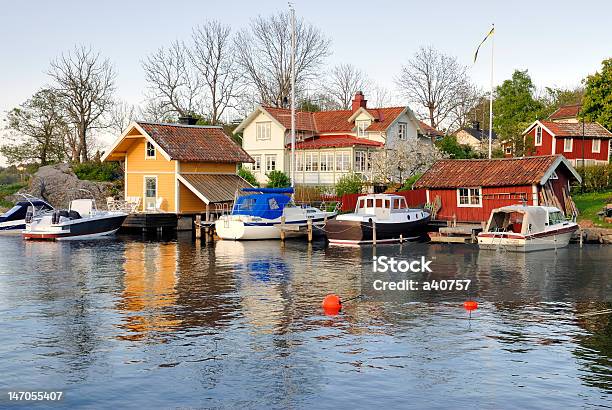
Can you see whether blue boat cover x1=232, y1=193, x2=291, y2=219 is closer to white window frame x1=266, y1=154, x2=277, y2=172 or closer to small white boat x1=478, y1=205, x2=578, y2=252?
small white boat x1=478, y1=205, x2=578, y2=252

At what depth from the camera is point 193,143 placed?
52.4 metres

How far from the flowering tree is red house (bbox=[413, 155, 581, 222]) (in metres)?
13.2

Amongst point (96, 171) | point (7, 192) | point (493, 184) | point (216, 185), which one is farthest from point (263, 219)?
point (7, 192)

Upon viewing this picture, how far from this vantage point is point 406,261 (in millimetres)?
33250

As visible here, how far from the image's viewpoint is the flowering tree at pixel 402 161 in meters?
60.2

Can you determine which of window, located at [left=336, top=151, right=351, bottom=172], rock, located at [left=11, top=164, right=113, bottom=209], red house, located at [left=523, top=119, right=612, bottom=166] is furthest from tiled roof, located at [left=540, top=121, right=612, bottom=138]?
rock, located at [left=11, top=164, right=113, bottom=209]

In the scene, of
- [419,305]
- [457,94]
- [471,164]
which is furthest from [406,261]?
[457,94]

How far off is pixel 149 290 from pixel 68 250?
48.9ft

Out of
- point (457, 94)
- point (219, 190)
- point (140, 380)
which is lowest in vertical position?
point (140, 380)

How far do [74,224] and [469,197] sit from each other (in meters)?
24.2

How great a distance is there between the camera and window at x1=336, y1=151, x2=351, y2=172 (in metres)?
63.5

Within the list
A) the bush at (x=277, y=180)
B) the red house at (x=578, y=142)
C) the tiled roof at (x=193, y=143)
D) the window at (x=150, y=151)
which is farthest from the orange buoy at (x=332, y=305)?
the red house at (x=578, y=142)

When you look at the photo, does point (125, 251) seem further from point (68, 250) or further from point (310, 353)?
point (310, 353)

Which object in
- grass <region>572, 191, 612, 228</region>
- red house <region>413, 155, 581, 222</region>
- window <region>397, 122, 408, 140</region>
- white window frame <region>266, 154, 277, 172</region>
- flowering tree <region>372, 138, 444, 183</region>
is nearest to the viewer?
red house <region>413, 155, 581, 222</region>
